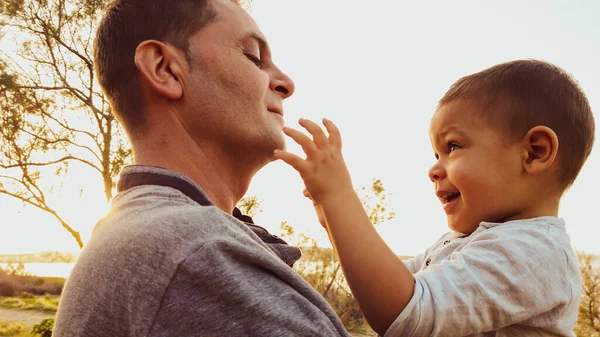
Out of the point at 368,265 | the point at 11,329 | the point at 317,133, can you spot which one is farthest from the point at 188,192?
the point at 11,329

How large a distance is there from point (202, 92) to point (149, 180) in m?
0.46

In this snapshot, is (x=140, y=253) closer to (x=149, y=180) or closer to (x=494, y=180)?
(x=149, y=180)

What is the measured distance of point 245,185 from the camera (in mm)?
2018

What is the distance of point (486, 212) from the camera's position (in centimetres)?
189

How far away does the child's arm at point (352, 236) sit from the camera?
1599mm

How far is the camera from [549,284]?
1.64m

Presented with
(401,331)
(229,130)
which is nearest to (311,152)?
(229,130)

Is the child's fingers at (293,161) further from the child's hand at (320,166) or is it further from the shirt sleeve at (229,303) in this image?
the shirt sleeve at (229,303)

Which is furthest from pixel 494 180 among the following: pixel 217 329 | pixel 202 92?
pixel 217 329

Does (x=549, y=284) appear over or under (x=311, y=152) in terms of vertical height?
under

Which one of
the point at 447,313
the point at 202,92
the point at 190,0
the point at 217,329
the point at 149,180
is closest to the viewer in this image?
the point at 217,329

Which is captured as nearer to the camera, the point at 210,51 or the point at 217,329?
the point at 217,329

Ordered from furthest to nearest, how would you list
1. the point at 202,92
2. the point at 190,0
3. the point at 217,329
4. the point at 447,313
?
the point at 190,0
the point at 202,92
the point at 447,313
the point at 217,329

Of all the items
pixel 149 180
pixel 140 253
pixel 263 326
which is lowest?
pixel 263 326
